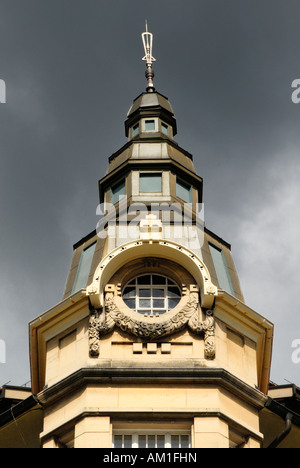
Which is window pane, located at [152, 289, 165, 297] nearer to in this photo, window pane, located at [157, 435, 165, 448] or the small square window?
window pane, located at [157, 435, 165, 448]

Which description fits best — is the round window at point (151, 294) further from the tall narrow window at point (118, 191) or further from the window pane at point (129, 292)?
the tall narrow window at point (118, 191)

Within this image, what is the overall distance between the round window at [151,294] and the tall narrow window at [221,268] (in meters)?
1.47

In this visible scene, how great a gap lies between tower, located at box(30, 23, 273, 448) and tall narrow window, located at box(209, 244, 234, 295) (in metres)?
0.04

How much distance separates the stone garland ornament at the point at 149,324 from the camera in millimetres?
29859

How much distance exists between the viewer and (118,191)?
119ft

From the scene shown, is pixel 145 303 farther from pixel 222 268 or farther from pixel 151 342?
pixel 222 268

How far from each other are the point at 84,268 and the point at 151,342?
152 inches

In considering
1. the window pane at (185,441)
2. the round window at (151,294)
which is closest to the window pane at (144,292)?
the round window at (151,294)

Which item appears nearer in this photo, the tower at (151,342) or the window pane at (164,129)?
the tower at (151,342)

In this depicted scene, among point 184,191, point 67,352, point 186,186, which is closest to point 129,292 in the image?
point 67,352

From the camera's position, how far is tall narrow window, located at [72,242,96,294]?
105 ft
